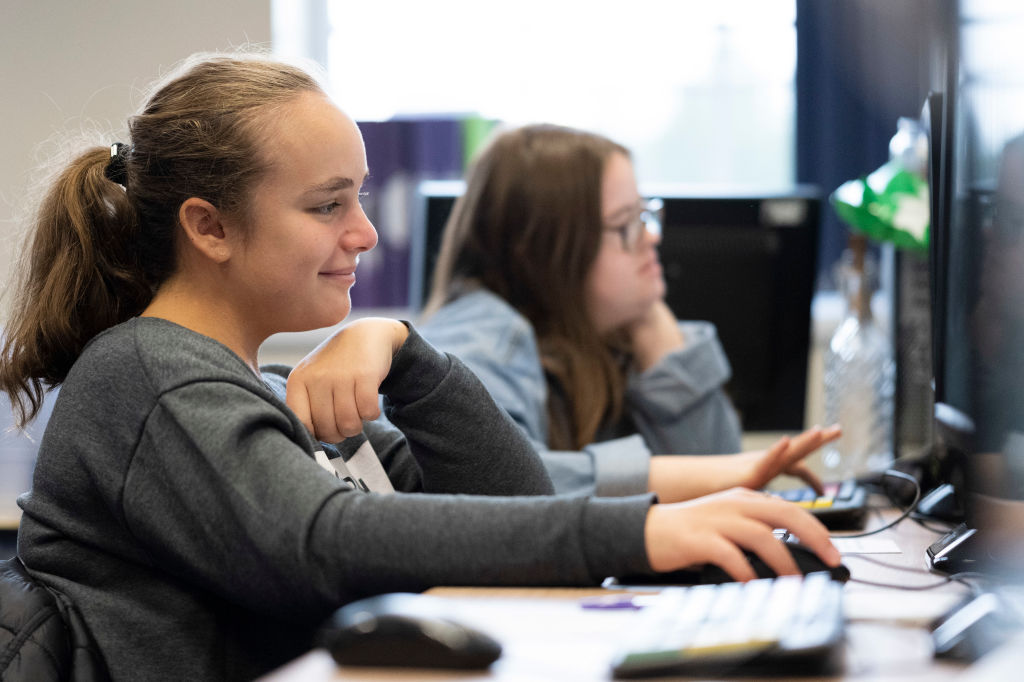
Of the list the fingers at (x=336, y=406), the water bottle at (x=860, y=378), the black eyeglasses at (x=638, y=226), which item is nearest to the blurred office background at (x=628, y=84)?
the water bottle at (x=860, y=378)

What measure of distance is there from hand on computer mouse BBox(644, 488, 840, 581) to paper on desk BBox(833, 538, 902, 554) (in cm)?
25

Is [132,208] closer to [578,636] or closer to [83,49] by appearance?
[578,636]

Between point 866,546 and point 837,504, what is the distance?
137 millimetres

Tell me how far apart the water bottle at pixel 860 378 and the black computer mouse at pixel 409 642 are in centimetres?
138

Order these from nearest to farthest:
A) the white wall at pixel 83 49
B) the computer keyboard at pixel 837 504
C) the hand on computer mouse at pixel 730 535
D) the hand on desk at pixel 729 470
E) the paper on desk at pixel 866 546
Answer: the hand on computer mouse at pixel 730 535, the paper on desk at pixel 866 546, the computer keyboard at pixel 837 504, the hand on desk at pixel 729 470, the white wall at pixel 83 49

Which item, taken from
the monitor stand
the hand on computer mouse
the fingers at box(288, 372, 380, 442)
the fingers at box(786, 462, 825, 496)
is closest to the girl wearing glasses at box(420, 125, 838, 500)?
the fingers at box(786, 462, 825, 496)

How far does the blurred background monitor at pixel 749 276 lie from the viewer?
1760mm

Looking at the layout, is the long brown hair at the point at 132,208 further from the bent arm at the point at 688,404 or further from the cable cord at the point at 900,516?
the bent arm at the point at 688,404

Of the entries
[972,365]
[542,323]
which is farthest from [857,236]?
[972,365]

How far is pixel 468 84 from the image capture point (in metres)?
2.77

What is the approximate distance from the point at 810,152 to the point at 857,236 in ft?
3.13

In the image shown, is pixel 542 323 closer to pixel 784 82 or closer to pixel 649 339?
pixel 649 339

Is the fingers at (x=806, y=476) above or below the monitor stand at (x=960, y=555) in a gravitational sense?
below

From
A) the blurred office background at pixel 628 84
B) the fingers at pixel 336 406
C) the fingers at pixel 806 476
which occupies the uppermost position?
the blurred office background at pixel 628 84
